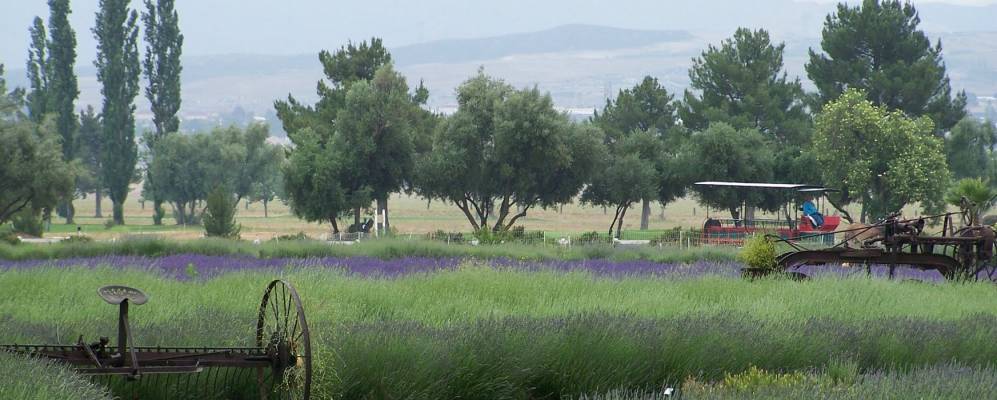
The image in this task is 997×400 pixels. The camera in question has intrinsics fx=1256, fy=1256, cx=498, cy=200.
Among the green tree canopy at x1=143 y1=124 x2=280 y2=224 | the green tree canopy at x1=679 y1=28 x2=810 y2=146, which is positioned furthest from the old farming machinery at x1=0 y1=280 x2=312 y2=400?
the green tree canopy at x1=143 y1=124 x2=280 y2=224

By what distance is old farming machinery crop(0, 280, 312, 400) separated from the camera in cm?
829

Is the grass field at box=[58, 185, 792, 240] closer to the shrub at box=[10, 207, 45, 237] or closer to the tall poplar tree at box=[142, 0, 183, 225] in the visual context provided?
the tall poplar tree at box=[142, 0, 183, 225]

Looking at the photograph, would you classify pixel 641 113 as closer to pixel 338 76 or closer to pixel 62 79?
pixel 338 76

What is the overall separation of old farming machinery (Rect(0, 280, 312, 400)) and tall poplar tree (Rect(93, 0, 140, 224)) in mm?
69319

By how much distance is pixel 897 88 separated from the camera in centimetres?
6906

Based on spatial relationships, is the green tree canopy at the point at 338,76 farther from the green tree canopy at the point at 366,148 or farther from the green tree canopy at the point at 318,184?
the green tree canopy at the point at 318,184

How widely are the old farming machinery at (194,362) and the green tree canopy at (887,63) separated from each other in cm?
6285

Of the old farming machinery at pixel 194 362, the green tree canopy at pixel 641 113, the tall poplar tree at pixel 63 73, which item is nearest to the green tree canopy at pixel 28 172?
the tall poplar tree at pixel 63 73

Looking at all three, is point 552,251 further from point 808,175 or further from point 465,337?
point 808,175

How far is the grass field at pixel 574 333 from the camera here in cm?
1002

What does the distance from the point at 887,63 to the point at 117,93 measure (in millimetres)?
46063

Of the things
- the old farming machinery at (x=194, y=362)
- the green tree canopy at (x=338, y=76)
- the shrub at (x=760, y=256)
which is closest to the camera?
the old farming machinery at (x=194, y=362)

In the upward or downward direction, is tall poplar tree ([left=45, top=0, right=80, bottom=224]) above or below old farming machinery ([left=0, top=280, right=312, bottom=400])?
above

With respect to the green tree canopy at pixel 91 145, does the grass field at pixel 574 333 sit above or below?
below
